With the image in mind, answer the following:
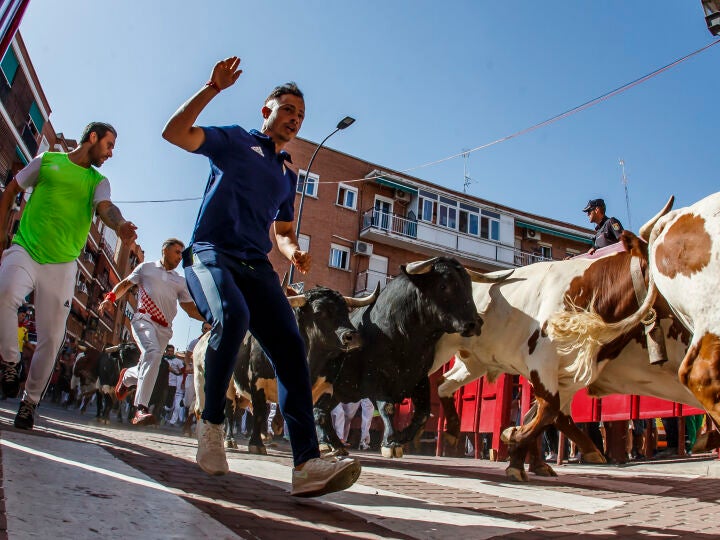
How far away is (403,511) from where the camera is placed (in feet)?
9.21

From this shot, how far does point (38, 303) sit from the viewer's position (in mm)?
4648

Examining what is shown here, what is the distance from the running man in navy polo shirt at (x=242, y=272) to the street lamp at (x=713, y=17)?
8704 millimetres

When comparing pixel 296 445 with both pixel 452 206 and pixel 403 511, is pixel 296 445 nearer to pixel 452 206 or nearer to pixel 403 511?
pixel 403 511

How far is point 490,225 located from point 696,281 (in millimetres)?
34814

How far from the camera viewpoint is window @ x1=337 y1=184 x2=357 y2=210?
3356 centimetres

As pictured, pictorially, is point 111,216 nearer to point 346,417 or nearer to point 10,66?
point 346,417

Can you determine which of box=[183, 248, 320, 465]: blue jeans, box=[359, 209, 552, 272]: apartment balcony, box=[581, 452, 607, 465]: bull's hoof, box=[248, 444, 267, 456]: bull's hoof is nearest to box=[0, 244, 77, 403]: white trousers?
box=[183, 248, 320, 465]: blue jeans

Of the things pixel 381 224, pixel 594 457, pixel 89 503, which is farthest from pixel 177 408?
pixel 381 224

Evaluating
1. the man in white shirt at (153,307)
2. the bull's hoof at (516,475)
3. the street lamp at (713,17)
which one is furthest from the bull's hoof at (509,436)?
the street lamp at (713,17)

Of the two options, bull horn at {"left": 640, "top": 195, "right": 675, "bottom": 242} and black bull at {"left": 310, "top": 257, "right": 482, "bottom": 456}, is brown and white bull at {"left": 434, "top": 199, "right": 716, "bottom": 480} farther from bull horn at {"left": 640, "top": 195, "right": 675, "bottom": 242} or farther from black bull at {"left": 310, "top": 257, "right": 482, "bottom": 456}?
black bull at {"left": 310, "top": 257, "right": 482, "bottom": 456}

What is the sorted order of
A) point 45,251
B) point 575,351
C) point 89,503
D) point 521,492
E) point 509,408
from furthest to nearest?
point 509,408 < point 575,351 < point 45,251 < point 521,492 < point 89,503

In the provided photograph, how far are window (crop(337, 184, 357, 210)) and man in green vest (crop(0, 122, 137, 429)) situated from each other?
94.1ft

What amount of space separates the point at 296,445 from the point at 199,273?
0.96m

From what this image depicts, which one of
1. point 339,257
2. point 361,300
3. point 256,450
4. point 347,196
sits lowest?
point 256,450
